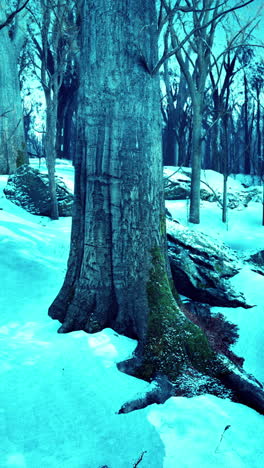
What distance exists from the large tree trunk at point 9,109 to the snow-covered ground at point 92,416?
9477mm

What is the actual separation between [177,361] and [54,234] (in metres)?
4.39

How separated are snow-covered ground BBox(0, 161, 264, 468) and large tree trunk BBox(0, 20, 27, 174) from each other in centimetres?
948

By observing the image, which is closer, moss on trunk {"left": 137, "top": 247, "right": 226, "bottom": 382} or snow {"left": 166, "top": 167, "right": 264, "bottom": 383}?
moss on trunk {"left": 137, "top": 247, "right": 226, "bottom": 382}

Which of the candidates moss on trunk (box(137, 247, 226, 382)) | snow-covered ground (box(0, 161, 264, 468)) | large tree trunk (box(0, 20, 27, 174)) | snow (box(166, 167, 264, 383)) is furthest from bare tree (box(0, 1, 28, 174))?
moss on trunk (box(137, 247, 226, 382))

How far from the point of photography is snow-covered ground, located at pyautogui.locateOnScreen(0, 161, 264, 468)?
179 cm

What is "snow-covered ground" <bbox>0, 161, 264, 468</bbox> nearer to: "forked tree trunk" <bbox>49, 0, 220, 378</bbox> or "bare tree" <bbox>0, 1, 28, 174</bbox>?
"forked tree trunk" <bbox>49, 0, 220, 378</bbox>

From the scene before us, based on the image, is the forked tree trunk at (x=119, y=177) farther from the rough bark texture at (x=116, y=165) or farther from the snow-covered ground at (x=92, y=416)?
the snow-covered ground at (x=92, y=416)

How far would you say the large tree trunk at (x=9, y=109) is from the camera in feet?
37.9

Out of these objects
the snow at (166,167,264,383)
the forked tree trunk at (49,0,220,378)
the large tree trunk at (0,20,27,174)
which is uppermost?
the large tree trunk at (0,20,27,174)

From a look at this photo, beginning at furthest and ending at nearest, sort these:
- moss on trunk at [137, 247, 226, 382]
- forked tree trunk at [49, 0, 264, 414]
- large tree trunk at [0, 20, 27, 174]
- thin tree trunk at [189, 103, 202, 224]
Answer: large tree trunk at [0, 20, 27, 174] → thin tree trunk at [189, 103, 202, 224] → forked tree trunk at [49, 0, 264, 414] → moss on trunk at [137, 247, 226, 382]

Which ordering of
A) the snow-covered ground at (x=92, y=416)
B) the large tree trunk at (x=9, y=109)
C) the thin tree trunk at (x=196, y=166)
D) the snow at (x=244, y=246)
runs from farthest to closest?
the large tree trunk at (x=9, y=109)
the thin tree trunk at (x=196, y=166)
the snow at (x=244, y=246)
the snow-covered ground at (x=92, y=416)

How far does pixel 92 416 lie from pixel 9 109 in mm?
12133

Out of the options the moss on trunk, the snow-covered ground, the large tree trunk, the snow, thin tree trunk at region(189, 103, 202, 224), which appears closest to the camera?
the snow-covered ground

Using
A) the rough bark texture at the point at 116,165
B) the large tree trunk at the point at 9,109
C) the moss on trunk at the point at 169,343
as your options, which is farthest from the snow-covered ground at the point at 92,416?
the large tree trunk at the point at 9,109
